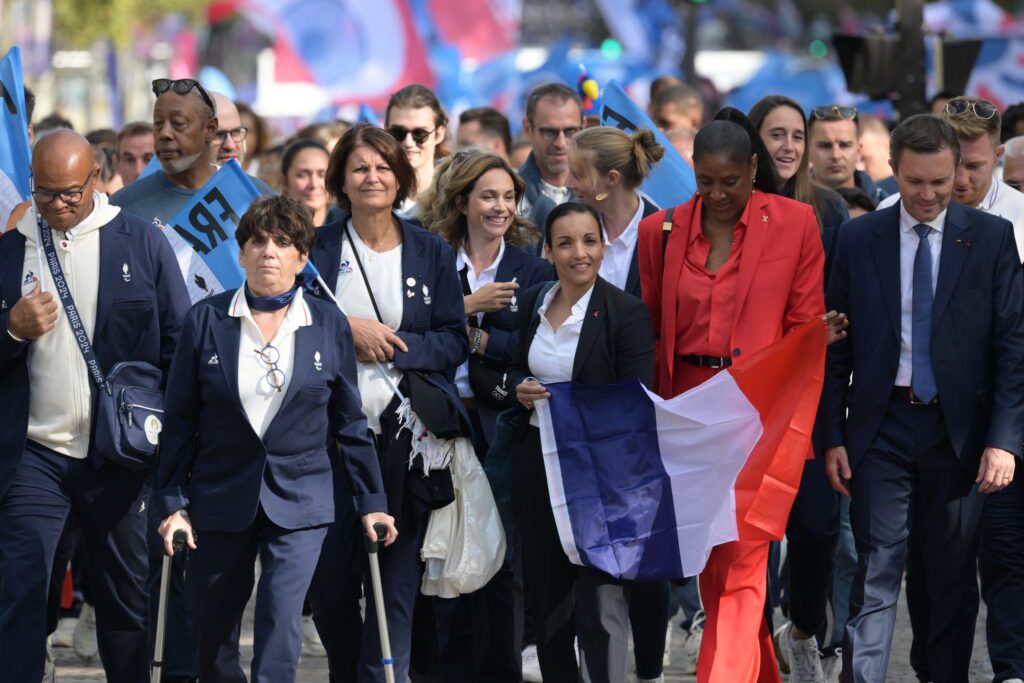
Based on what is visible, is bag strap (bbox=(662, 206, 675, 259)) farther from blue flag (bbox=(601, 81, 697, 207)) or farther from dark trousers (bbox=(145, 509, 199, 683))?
dark trousers (bbox=(145, 509, 199, 683))

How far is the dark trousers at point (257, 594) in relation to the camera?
6414 mm

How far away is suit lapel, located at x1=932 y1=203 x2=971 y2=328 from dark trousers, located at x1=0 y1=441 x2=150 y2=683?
3229 mm

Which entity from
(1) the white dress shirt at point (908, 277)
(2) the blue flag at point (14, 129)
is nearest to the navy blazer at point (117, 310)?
(2) the blue flag at point (14, 129)

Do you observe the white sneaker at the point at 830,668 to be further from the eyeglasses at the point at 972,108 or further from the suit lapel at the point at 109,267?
the suit lapel at the point at 109,267

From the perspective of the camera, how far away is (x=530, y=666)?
28.1ft

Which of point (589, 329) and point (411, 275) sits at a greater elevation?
point (411, 275)

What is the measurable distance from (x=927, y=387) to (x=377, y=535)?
2187 mm

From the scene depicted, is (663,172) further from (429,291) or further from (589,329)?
(589,329)

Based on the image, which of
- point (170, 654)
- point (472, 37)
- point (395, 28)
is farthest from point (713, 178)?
point (472, 37)

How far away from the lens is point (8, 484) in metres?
6.87

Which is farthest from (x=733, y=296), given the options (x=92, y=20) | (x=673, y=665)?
(x=92, y=20)

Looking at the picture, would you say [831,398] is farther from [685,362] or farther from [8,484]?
[8,484]

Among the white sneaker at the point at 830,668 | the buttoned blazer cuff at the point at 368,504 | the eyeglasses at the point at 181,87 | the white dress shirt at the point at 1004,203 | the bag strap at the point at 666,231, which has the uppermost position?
the eyeglasses at the point at 181,87

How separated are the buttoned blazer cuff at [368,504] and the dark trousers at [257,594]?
0.21 m
